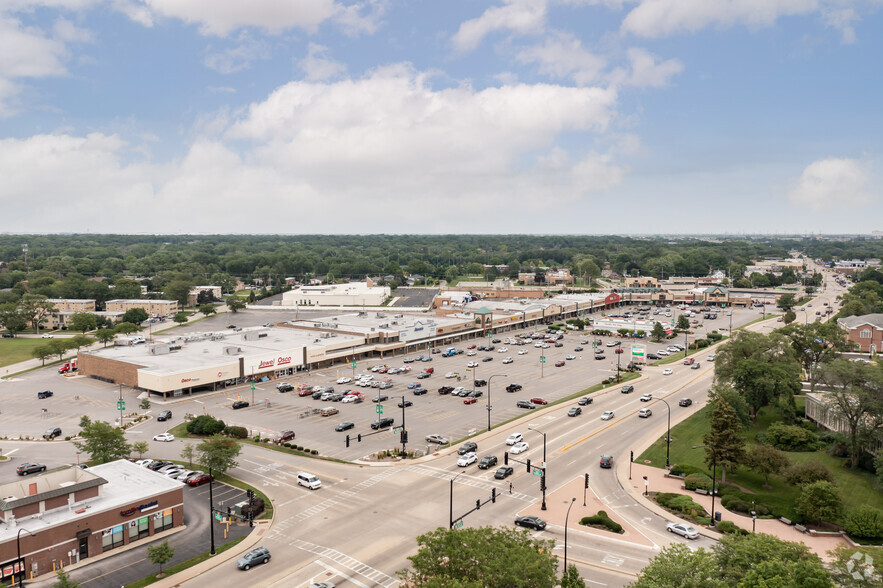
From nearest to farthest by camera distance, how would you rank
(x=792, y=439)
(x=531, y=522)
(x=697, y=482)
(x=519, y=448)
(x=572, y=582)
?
(x=572, y=582) → (x=531, y=522) → (x=697, y=482) → (x=792, y=439) → (x=519, y=448)

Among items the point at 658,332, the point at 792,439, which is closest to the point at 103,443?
the point at 792,439

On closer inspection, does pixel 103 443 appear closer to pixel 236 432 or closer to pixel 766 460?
pixel 236 432

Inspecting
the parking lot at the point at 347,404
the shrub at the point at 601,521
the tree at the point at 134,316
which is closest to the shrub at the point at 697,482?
the shrub at the point at 601,521

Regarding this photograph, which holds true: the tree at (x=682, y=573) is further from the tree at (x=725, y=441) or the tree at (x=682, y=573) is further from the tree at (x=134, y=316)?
the tree at (x=134, y=316)

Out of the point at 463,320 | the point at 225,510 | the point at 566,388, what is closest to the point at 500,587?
the point at 225,510

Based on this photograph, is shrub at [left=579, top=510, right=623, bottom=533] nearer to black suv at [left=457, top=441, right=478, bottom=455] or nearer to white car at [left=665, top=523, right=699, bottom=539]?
white car at [left=665, top=523, right=699, bottom=539]

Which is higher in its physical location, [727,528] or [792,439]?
[792,439]

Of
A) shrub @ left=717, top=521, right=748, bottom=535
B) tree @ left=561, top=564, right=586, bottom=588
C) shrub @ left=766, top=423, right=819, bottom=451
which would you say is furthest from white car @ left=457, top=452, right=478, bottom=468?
shrub @ left=766, top=423, right=819, bottom=451
